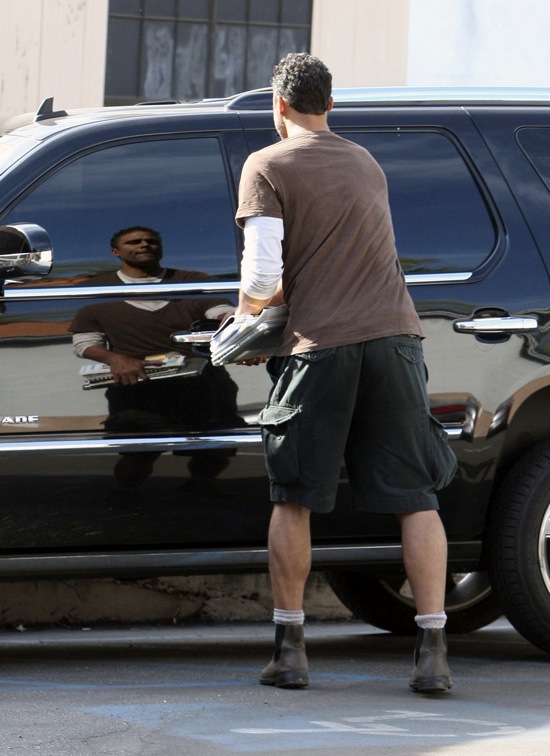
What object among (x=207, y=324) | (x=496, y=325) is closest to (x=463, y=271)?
(x=496, y=325)

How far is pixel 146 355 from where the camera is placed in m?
4.48

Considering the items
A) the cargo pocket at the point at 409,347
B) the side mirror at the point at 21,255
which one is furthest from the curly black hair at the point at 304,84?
the side mirror at the point at 21,255

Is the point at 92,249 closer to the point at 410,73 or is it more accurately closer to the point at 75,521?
the point at 75,521

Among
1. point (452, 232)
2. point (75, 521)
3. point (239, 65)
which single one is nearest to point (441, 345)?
point (452, 232)

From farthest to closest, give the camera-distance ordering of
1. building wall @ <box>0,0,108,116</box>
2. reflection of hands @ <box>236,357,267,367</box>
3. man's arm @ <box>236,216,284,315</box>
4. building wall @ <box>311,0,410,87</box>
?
building wall @ <box>311,0,410,87</box> < building wall @ <box>0,0,108,116</box> < reflection of hands @ <box>236,357,267,367</box> < man's arm @ <box>236,216,284,315</box>

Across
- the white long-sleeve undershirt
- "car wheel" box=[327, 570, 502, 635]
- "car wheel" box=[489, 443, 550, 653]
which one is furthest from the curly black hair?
"car wheel" box=[327, 570, 502, 635]

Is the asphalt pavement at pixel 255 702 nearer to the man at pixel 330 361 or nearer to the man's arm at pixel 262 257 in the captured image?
the man at pixel 330 361

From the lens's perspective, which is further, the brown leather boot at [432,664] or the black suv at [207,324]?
the black suv at [207,324]

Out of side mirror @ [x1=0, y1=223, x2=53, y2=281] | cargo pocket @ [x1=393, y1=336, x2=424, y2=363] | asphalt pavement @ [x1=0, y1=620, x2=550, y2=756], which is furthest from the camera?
side mirror @ [x1=0, y1=223, x2=53, y2=281]

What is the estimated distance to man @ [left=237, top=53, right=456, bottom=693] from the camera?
4.18 metres

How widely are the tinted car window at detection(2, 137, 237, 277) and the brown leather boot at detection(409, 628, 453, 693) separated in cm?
123

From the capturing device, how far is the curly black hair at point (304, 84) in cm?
425

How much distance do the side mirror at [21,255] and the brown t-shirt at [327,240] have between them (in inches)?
24.0

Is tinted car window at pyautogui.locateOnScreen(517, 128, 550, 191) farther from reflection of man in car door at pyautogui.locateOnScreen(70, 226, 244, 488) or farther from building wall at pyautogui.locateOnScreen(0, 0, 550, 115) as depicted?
building wall at pyautogui.locateOnScreen(0, 0, 550, 115)
